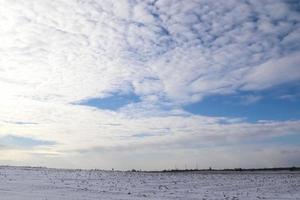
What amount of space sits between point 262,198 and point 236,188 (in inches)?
358

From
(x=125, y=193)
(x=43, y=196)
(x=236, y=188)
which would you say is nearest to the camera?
(x=43, y=196)

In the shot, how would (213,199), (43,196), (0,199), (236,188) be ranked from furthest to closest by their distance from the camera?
(236,188), (213,199), (43,196), (0,199)

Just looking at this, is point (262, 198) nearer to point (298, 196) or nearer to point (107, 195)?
point (298, 196)

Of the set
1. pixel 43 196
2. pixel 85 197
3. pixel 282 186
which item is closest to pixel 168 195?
pixel 85 197

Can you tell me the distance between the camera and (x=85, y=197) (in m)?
31.6

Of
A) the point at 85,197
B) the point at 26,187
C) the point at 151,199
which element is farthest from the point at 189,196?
the point at 26,187

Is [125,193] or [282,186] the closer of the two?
[125,193]

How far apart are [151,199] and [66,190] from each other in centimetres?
825

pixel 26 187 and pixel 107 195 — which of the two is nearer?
pixel 107 195

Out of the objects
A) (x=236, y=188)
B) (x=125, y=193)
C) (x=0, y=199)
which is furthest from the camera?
(x=236, y=188)

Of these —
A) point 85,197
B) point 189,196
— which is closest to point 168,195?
point 189,196

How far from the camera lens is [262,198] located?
3478 cm

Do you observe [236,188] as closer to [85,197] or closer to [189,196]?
[189,196]

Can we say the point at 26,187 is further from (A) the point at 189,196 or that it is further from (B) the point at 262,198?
(B) the point at 262,198
